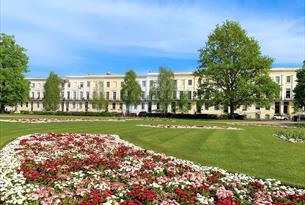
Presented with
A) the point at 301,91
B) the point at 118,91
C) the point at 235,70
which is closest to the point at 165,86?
the point at 235,70

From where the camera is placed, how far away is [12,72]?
56.2m

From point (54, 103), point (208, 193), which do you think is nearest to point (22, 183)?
point (208, 193)

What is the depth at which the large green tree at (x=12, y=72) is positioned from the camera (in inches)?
2189

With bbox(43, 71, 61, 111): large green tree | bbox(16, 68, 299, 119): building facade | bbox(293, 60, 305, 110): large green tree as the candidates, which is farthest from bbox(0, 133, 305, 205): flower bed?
bbox(43, 71, 61, 111): large green tree

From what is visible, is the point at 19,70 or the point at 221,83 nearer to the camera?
the point at 221,83

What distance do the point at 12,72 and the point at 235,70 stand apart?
39414 millimetres

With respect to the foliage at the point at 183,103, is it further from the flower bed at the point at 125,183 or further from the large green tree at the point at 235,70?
the flower bed at the point at 125,183

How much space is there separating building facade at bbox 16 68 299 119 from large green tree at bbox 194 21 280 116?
30.3 meters

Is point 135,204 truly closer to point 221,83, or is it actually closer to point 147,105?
point 221,83

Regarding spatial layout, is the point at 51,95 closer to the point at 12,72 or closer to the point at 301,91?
A: the point at 12,72

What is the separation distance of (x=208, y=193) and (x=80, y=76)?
102 m

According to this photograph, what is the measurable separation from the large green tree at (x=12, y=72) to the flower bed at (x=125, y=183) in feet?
161

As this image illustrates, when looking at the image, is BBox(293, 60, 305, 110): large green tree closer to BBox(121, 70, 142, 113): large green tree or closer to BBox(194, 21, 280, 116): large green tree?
BBox(194, 21, 280, 116): large green tree

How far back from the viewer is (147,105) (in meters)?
95.6
